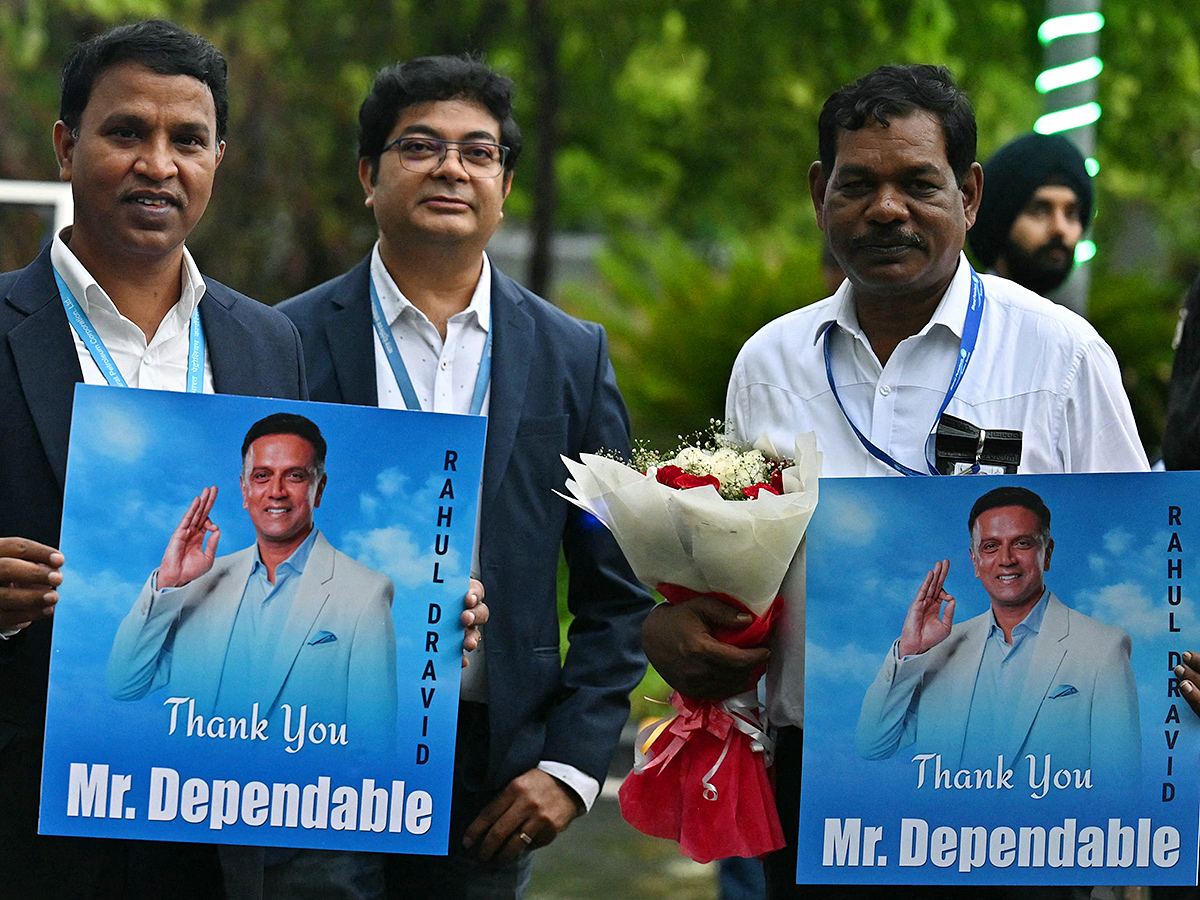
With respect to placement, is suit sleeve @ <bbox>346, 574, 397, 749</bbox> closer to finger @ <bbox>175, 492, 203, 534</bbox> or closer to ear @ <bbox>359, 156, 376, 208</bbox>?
finger @ <bbox>175, 492, 203, 534</bbox>

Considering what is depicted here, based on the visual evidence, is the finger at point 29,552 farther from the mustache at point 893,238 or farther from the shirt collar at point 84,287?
the mustache at point 893,238

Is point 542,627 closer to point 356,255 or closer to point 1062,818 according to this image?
point 1062,818

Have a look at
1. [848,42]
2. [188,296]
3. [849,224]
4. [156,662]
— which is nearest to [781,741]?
[849,224]

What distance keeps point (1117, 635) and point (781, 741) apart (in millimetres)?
735

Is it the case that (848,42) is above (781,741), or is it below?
above

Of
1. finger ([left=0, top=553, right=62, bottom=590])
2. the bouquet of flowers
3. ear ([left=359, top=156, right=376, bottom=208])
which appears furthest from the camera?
ear ([left=359, top=156, right=376, bottom=208])

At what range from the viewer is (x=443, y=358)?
3822mm

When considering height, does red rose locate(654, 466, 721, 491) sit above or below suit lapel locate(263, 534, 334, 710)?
above

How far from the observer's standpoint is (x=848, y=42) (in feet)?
39.2

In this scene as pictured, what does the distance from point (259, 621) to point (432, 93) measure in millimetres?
1545

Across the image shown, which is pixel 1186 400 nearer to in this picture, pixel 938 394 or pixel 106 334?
pixel 938 394

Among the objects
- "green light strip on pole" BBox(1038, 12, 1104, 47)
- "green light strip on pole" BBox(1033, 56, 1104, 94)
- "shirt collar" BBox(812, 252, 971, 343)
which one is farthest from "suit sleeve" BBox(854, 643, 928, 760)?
"green light strip on pole" BBox(1038, 12, 1104, 47)

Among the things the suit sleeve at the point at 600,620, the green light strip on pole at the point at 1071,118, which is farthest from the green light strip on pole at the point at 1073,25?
the suit sleeve at the point at 600,620

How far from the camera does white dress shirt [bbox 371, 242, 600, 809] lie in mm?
3715
